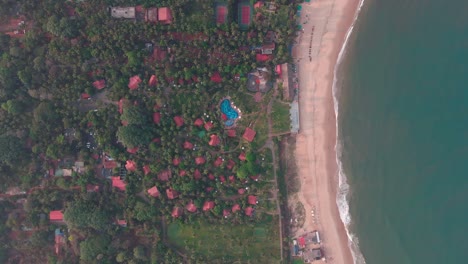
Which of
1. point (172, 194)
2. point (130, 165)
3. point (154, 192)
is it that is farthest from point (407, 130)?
point (130, 165)

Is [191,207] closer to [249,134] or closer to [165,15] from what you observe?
[249,134]

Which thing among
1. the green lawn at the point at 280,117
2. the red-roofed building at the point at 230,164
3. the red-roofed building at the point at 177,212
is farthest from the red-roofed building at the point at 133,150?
the green lawn at the point at 280,117

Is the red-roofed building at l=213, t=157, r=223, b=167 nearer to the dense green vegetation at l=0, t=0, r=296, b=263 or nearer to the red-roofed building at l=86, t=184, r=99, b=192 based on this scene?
the dense green vegetation at l=0, t=0, r=296, b=263

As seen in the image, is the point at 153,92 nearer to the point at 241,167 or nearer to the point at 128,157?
the point at 128,157

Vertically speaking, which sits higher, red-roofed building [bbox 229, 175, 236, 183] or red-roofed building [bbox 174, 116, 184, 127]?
red-roofed building [bbox 174, 116, 184, 127]

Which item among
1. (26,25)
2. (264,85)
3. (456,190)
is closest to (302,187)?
(264,85)

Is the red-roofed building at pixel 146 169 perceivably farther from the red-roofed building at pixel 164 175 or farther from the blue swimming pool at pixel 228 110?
the blue swimming pool at pixel 228 110

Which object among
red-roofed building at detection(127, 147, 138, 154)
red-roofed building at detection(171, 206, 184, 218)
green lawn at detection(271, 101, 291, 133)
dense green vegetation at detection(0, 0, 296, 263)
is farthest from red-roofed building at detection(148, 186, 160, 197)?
green lawn at detection(271, 101, 291, 133)
